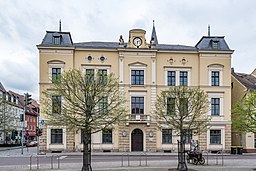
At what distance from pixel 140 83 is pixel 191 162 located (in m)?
15.6

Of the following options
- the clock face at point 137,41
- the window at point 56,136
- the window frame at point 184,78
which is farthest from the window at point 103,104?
the window frame at point 184,78

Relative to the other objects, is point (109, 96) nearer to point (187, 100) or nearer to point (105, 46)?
point (187, 100)

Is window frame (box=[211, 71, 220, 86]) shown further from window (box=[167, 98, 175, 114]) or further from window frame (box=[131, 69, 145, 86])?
window (box=[167, 98, 175, 114])

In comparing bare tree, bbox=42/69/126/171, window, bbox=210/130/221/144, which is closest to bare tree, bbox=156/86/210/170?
bare tree, bbox=42/69/126/171

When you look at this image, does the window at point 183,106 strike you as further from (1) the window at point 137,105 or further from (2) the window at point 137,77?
(2) the window at point 137,77

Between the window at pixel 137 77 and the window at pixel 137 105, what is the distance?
1.93 meters

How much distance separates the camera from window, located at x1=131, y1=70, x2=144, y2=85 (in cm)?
4016

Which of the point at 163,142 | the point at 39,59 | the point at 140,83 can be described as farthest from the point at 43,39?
the point at 163,142

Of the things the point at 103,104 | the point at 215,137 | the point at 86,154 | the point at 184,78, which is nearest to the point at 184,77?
the point at 184,78

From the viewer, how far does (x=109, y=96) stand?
71.2ft

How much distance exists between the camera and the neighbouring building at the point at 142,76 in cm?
3866

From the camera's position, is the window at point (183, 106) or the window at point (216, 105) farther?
the window at point (216, 105)

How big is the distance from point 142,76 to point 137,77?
0.62 m

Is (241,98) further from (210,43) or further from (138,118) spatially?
(138,118)
